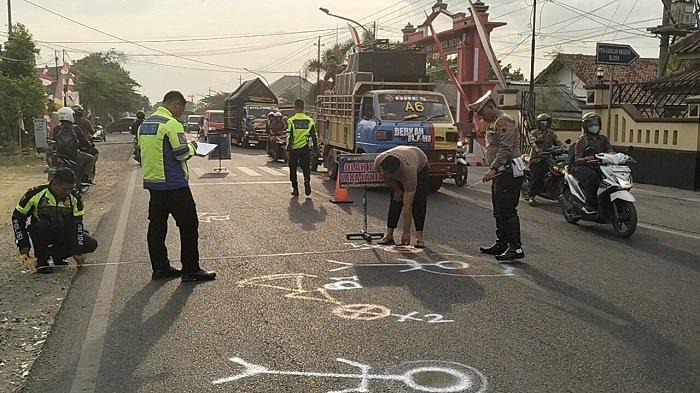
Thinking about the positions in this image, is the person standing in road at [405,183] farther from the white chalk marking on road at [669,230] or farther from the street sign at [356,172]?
the white chalk marking on road at [669,230]

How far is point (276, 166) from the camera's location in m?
22.7

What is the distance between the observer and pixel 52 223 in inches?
296

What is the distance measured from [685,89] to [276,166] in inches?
464

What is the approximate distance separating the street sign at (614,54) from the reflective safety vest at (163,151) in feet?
36.9

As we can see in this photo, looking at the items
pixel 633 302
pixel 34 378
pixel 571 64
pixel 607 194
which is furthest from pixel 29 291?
pixel 571 64

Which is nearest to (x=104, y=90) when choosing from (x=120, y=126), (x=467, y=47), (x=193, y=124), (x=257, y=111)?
(x=120, y=126)

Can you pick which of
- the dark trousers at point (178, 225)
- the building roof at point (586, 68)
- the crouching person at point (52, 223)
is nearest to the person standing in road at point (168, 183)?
the dark trousers at point (178, 225)

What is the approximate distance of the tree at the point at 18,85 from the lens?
95.2 ft

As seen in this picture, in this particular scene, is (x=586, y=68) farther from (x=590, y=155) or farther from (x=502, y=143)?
(x=502, y=143)

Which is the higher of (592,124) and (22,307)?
(592,124)

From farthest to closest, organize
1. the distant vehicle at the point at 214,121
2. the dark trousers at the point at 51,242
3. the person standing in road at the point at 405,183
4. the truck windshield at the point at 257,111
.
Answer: the distant vehicle at the point at 214,121 < the truck windshield at the point at 257,111 < the person standing in road at the point at 405,183 < the dark trousers at the point at 51,242

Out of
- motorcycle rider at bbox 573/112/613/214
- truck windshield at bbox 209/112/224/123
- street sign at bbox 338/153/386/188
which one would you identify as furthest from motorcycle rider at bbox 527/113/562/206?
truck windshield at bbox 209/112/224/123

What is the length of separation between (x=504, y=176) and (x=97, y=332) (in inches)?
188

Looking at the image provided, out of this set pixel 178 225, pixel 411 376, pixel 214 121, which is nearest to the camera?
pixel 411 376
